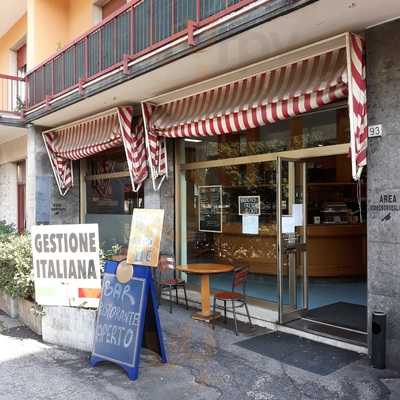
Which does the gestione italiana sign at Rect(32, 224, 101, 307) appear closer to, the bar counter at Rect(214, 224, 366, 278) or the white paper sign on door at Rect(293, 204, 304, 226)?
the white paper sign on door at Rect(293, 204, 304, 226)

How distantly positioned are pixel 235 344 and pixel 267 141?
338cm

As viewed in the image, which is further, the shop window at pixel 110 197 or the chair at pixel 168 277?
the shop window at pixel 110 197

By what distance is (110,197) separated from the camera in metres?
10.5

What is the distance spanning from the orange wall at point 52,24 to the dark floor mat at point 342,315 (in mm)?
8178

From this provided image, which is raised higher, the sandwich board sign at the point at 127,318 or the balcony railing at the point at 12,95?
the balcony railing at the point at 12,95

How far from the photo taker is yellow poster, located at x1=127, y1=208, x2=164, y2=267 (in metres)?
4.75

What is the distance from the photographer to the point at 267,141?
721cm

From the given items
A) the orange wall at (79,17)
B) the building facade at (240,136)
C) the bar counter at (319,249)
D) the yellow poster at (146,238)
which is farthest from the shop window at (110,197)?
the yellow poster at (146,238)

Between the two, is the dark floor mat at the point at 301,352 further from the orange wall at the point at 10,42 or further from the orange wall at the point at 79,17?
the orange wall at the point at 10,42

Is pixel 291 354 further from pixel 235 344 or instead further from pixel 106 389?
pixel 106 389

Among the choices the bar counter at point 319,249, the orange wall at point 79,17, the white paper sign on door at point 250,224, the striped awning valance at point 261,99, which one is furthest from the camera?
the orange wall at point 79,17

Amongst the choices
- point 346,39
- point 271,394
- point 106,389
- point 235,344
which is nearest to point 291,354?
point 235,344

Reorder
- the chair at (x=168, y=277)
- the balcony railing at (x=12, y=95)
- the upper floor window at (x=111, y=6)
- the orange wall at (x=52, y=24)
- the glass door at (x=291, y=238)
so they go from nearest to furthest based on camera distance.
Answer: the glass door at (x=291, y=238), the chair at (x=168, y=277), the upper floor window at (x=111, y=6), the orange wall at (x=52, y=24), the balcony railing at (x=12, y=95)

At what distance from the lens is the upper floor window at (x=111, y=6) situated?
379 inches
